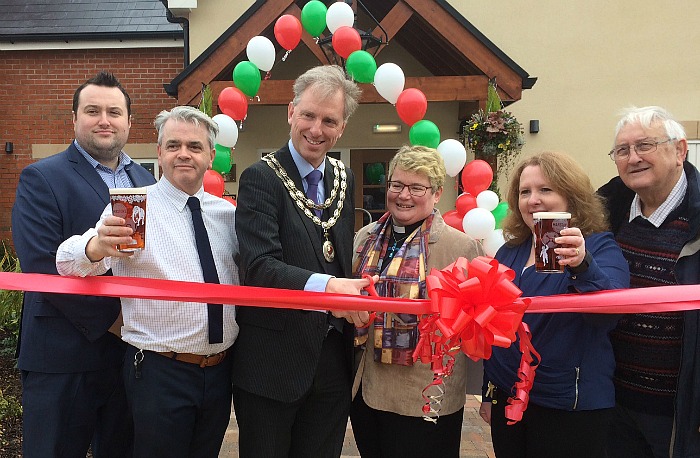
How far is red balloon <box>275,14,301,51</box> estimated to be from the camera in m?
6.32

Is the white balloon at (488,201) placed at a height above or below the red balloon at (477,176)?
below

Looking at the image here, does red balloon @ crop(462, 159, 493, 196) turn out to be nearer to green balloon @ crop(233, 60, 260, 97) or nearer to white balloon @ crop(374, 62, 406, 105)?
white balloon @ crop(374, 62, 406, 105)

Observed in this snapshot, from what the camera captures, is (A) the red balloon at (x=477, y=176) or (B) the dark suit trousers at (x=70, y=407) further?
(A) the red balloon at (x=477, y=176)

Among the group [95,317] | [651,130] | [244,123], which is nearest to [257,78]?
[244,123]

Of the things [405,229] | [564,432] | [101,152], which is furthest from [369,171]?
[564,432]

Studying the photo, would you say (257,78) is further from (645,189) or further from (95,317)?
(645,189)

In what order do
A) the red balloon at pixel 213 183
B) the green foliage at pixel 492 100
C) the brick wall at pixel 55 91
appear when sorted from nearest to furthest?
1. the red balloon at pixel 213 183
2. the green foliage at pixel 492 100
3. the brick wall at pixel 55 91

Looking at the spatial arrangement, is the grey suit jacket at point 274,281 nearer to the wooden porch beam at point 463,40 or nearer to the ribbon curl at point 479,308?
the ribbon curl at point 479,308

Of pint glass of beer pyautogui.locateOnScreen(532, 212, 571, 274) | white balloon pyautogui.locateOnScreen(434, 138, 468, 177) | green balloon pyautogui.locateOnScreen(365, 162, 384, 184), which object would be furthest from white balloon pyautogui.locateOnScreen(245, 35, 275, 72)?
pint glass of beer pyautogui.locateOnScreen(532, 212, 571, 274)

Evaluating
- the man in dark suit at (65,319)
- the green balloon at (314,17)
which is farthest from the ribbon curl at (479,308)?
the green balloon at (314,17)

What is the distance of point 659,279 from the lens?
232 cm

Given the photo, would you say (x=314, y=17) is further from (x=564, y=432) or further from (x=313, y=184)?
(x=564, y=432)

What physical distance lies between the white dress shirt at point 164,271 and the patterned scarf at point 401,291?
0.70 metres

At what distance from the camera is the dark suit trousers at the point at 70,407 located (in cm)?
244
